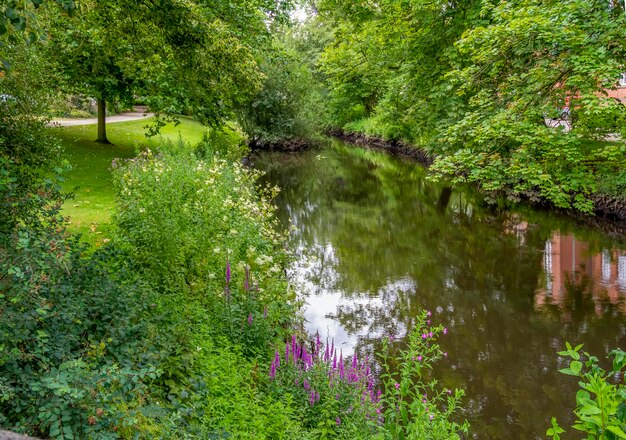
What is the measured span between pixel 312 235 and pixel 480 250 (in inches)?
194

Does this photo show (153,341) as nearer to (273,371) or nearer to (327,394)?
(273,371)

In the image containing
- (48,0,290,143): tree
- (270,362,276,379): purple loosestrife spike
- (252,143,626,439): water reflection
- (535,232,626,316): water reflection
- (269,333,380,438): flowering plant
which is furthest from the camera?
(535,232,626,316): water reflection

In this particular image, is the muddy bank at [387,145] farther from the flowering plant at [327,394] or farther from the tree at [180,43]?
the flowering plant at [327,394]

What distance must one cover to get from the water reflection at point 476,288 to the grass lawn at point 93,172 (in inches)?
166

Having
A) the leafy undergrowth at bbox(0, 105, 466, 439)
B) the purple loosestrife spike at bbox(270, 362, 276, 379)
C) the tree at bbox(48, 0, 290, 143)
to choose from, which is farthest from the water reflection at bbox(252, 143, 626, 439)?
the tree at bbox(48, 0, 290, 143)

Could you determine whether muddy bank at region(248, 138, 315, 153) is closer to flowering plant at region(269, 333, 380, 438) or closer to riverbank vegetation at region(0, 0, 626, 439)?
riverbank vegetation at region(0, 0, 626, 439)

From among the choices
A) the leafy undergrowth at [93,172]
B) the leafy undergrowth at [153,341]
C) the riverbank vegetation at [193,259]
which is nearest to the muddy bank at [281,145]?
the leafy undergrowth at [93,172]

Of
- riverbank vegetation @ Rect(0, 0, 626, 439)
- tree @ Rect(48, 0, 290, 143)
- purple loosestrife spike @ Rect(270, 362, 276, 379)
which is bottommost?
purple loosestrife spike @ Rect(270, 362, 276, 379)

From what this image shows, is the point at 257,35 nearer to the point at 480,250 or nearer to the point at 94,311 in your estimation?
the point at 480,250

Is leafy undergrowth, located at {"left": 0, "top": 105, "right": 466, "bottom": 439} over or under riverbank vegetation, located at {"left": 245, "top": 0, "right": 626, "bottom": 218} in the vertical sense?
under

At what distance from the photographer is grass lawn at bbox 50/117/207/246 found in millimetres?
9320

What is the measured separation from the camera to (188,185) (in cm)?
871

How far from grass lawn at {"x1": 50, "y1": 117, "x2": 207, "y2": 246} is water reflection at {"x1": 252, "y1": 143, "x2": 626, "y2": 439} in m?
4.22

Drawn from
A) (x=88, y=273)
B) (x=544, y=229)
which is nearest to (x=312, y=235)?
→ (x=544, y=229)
